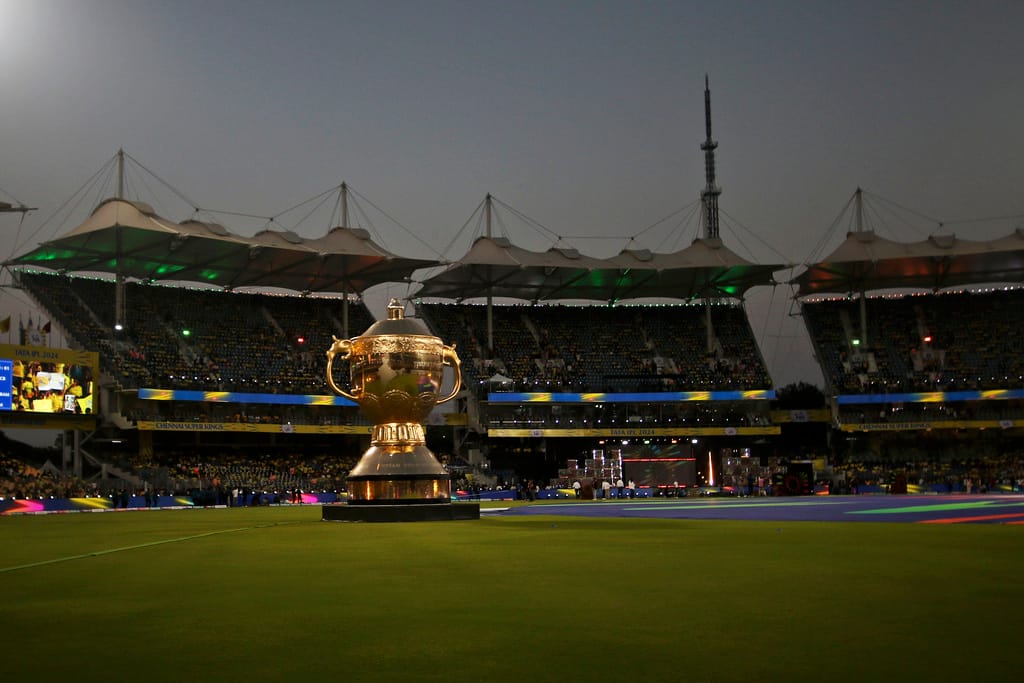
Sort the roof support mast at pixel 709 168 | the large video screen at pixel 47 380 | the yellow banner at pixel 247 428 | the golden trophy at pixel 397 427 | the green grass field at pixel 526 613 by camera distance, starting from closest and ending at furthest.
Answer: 1. the green grass field at pixel 526 613
2. the golden trophy at pixel 397 427
3. the large video screen at pixel 47 380
4. the yellow banner at pixel 247 428
5. the roof support mast at pixel 709 168

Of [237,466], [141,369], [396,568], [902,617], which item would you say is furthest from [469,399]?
[902,617]

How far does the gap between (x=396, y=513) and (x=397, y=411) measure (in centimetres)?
215

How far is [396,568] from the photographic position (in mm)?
11281

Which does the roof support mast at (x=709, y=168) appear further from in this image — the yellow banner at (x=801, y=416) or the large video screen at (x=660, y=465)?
the large video screen at (x=660, y=465)

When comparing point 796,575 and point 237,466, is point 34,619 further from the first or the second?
point 237,466

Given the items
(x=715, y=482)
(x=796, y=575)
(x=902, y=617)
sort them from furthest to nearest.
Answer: (x=715, y=482) < (x=796, y=575) < (x=902, y=617)

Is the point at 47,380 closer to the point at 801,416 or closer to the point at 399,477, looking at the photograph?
the point at 399,477

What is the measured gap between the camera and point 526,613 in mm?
7461

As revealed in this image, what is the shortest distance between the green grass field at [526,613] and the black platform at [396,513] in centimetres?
791

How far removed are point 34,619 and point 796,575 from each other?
→ 6.37 metres

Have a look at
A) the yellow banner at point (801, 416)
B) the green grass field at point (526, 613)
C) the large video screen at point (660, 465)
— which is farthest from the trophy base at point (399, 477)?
the yellow banner at point (801, 416)

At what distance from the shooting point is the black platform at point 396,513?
2231 cm

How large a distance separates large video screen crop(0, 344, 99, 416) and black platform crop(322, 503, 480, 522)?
31033 mm

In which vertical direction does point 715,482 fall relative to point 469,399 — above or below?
below
